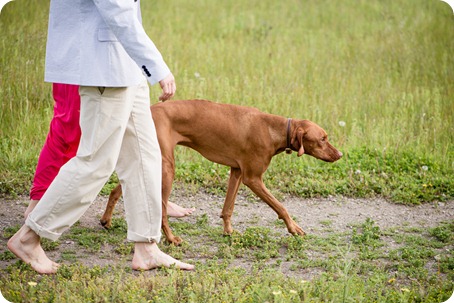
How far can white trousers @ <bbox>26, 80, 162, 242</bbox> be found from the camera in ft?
12.7

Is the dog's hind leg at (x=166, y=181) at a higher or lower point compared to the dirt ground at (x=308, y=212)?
higher

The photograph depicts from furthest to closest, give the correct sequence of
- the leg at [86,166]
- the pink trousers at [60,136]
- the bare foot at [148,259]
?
1. the pink trousers at [60,136]
2. the bare foot at [148,259]
3. the leg at [86,166]

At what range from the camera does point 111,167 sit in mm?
3988

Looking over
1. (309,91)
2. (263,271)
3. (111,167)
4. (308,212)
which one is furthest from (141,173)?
(309,91)

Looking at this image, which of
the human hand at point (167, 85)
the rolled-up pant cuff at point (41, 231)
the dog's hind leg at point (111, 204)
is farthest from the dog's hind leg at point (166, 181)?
the human hand at point (167, 85)

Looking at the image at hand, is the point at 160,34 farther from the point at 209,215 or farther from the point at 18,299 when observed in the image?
the point at 18,299

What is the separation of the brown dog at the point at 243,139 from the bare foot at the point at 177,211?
0.47 m

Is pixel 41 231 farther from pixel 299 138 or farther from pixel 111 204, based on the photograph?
pixel 299 138

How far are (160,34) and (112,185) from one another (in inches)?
188

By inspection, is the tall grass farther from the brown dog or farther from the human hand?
the human hand

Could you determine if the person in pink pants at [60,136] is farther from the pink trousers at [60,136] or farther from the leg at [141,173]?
the leg at [141,173]

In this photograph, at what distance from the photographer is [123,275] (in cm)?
425

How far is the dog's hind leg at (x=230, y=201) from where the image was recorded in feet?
16.9

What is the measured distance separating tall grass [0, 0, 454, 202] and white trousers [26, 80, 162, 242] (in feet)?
6.25
